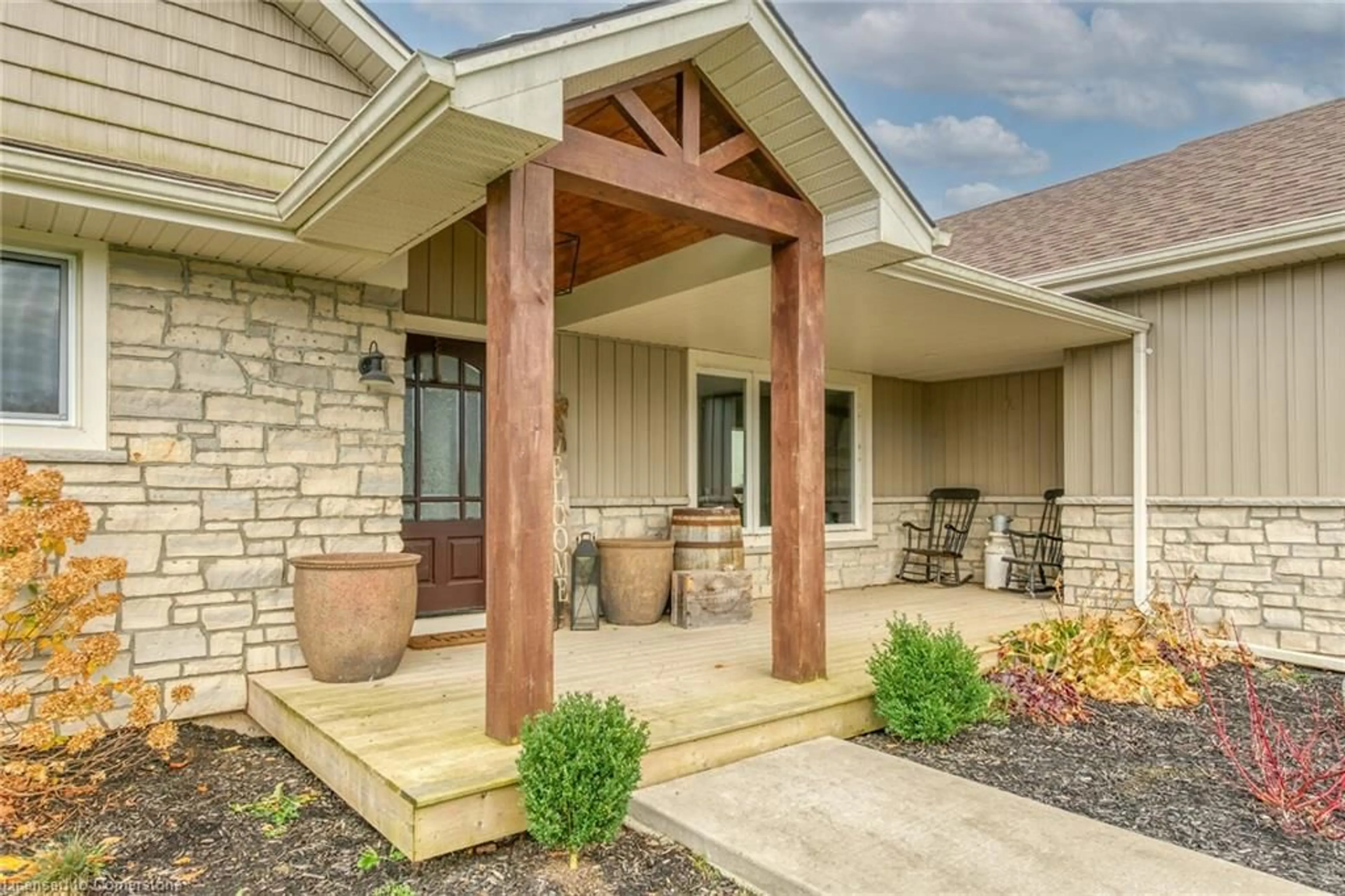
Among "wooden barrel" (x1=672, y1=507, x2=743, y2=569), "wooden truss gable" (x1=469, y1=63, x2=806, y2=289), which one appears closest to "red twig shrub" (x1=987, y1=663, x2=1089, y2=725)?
"wooden barrel" (x1=672, y1=507, x2=743, y2=569)

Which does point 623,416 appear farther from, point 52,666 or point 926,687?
point 52,666

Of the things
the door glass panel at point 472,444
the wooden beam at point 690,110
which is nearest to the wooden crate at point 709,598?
the door glass panel at point 472,444

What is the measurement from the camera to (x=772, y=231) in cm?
376

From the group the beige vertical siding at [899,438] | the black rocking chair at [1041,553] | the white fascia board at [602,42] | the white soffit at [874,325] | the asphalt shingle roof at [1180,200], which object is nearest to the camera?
the white fascia board at [602,42]

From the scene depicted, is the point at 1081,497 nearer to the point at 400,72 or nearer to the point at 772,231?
the point at 772,231

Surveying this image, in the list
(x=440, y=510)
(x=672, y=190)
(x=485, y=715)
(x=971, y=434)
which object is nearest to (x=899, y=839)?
(x=485, y=715)

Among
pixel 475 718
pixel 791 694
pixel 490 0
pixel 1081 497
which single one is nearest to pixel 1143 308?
pixel 1081 497

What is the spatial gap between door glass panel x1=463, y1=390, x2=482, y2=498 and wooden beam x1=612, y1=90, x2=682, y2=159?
8.47ft

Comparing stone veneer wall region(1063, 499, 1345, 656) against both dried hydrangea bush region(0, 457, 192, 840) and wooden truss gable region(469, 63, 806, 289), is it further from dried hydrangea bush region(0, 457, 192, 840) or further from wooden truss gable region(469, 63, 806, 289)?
dried hydrangea bush region(0, 457, 192, 840)

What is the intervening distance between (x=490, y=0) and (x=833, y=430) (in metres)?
6.24

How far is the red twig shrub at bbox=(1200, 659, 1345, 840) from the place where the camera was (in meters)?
2.81

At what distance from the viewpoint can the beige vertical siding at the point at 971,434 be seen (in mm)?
7855

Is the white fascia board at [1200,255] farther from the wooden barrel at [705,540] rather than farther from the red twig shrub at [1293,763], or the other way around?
the wooden barrel at [705,540]

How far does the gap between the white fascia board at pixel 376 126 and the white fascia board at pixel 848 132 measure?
150 cm
